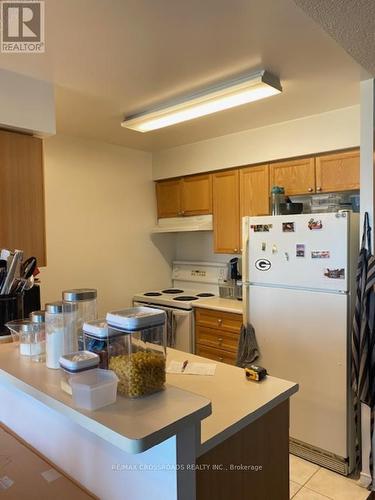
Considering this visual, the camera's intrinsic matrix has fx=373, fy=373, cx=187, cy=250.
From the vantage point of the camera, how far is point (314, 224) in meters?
2.51

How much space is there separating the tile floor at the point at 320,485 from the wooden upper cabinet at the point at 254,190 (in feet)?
6.50

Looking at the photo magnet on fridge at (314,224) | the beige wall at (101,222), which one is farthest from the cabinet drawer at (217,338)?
the photo magnet on fridge at (314,224)

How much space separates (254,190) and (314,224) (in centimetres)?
99

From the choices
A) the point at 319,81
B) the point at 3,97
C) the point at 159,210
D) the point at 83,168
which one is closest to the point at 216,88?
the point at 319,81

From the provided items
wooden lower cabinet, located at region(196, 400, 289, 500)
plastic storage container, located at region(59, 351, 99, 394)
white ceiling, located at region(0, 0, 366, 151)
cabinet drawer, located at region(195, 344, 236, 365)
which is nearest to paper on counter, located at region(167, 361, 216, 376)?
wooden lower cabinet, located at region(196, 400, 289, 500)

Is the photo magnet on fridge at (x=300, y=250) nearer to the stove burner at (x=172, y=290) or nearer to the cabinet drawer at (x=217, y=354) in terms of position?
the cabinet drawer at (x=217, y=354)

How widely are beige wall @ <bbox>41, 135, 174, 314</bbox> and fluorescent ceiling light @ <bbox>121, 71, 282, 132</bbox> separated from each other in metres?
0.87

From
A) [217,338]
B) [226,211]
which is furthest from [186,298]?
[226,211]

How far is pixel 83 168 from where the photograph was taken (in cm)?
359

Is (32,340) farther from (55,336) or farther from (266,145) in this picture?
(266,145)

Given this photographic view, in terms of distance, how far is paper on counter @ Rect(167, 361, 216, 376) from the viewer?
5.04 ft

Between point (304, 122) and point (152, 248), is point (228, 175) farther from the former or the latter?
point (152, 248)

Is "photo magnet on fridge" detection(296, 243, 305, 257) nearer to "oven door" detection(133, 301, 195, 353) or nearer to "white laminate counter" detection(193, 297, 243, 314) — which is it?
"white laminate counter" detection(193, 297, 243, 314)

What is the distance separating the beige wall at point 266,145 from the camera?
2.81m
